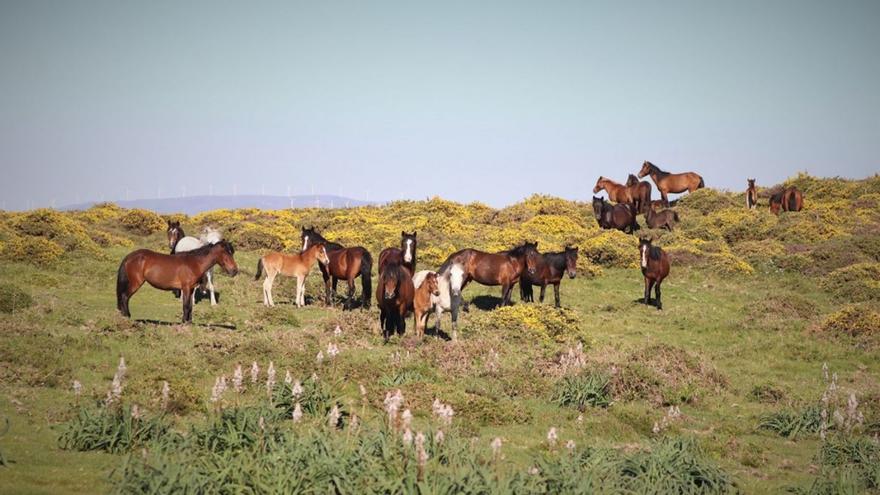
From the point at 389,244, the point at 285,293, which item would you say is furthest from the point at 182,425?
the point at 389,244

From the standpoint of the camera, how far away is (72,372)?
13000mm

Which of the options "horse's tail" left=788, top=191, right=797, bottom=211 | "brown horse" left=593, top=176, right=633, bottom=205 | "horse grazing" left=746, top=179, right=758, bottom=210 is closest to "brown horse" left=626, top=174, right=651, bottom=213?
"brown horse" left=593, top=176, right=633, bottom=205

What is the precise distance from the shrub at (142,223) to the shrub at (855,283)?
106ft

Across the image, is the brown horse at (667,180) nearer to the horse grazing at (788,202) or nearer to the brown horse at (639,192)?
the brown horse at (639,192)

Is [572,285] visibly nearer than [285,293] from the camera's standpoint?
No

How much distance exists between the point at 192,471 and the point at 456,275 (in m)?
12.0

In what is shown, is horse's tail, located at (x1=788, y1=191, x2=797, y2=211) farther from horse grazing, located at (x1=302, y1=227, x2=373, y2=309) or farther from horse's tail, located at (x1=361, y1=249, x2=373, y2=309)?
horse's tail, located at (x1=361, y1=249, x2=373, y2=309)

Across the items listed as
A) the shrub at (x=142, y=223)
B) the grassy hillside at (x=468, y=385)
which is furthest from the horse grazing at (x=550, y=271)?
the shrub at (x=142, y=223)

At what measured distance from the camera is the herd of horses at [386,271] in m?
17.4

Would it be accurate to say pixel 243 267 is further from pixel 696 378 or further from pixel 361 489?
pixel 361 489

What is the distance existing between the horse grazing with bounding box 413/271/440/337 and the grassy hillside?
72 centimetres

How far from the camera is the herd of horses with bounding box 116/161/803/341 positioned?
57.1 feet

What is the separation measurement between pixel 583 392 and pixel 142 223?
1279 inches

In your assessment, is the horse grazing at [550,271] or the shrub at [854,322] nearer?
the shrub at [854,322]
